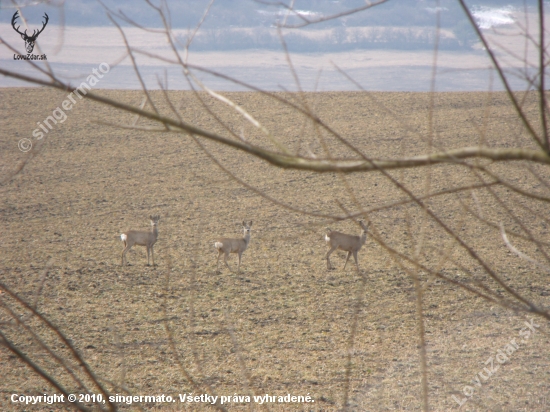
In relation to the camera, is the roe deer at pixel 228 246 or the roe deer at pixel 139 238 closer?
the roe deer at pixel 228 246

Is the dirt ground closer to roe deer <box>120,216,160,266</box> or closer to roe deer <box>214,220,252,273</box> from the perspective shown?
roe deer <box>214,220,252,273</box>

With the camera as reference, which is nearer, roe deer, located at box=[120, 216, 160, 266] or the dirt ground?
the dirt ground

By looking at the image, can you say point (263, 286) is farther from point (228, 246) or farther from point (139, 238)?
point (139, 238)

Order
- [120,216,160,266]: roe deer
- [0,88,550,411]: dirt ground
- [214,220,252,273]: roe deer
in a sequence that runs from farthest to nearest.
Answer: [120,216,160,266]: roe deer, [214,220,252,273]: roe deer, [0,88,550,411]: dirt ground

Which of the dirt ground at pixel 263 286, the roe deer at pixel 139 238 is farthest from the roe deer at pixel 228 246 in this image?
the roe deer at pixel 139 238

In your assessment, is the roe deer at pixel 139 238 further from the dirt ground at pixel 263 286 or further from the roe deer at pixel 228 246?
the roe deer at pixel 228 246

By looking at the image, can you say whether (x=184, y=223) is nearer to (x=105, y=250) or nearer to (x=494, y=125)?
(x=105, y=250)

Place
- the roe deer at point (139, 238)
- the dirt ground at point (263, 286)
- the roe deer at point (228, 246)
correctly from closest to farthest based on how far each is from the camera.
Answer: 1. the dirt ground at point (263, 286)
2. the roe deer at point (228, 246)
3. the roe deer at point (139, 238)

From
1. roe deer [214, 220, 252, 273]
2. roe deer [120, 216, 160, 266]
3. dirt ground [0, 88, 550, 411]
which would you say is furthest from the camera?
roe deer [120, 216, 160, 266]

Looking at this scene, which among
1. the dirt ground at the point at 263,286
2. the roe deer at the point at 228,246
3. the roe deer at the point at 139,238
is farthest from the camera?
the roe deer at the point at 139,238

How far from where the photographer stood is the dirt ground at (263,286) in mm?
6105

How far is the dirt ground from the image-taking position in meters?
6.11

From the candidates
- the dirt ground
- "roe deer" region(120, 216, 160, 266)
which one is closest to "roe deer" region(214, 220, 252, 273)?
the dirt ground

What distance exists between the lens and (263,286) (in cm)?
1036
